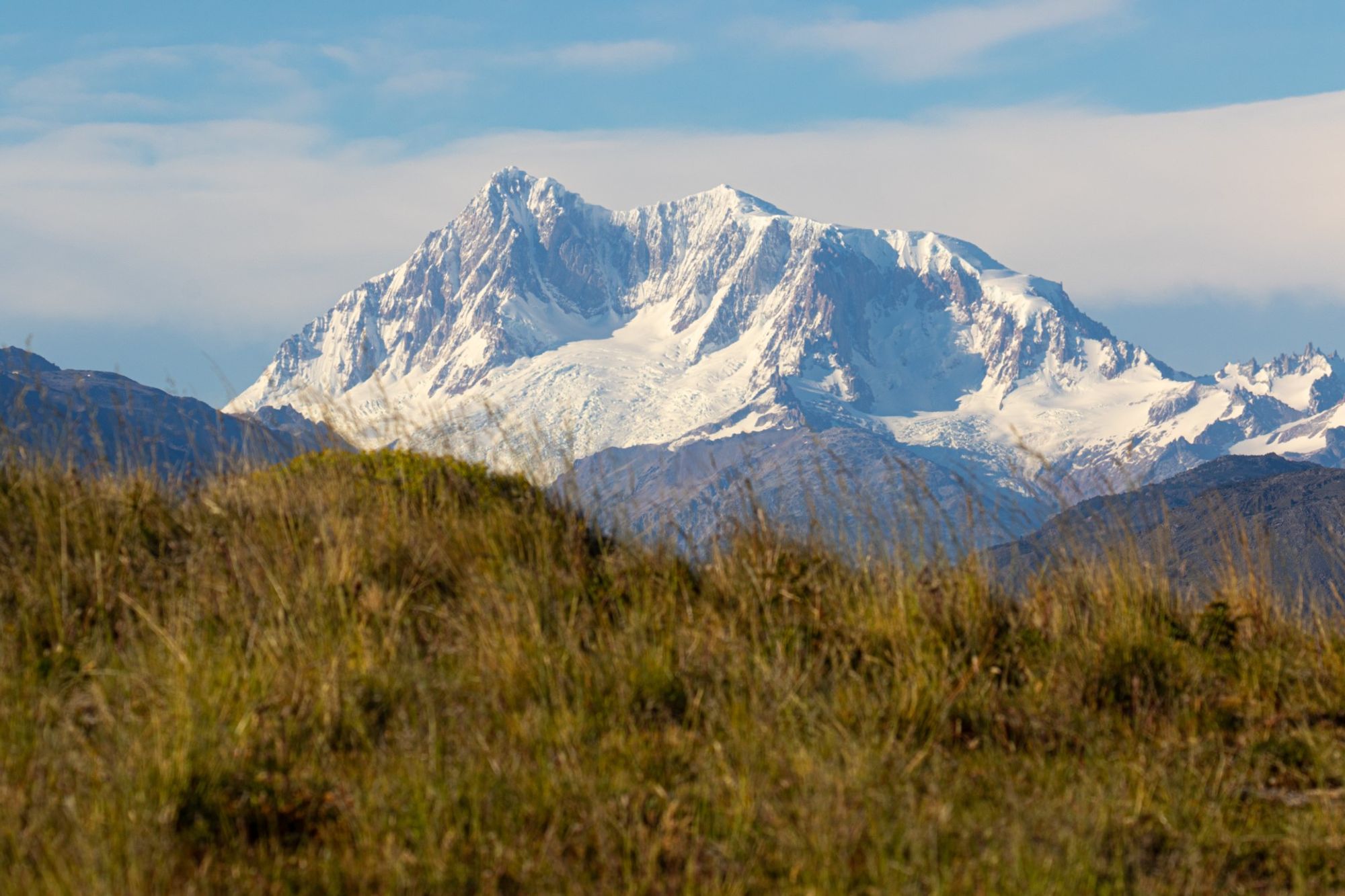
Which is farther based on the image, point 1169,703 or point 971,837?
point 1169,703

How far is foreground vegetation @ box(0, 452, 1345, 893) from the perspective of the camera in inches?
182

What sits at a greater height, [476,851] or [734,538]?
[734,538]

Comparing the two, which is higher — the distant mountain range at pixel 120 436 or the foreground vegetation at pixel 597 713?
the distant mountain range at pixel 120 436

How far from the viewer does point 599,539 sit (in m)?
8.78

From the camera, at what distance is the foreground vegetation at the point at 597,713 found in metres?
4.61

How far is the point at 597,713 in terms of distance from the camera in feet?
19.5

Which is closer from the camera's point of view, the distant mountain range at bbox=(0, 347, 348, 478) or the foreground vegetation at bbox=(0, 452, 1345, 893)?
the foreground vegetation at bbox=(0, 452, 1345, 893)

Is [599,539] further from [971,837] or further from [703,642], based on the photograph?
[971,837]

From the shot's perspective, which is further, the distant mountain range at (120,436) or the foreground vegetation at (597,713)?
the distant mountain range at (120,436)

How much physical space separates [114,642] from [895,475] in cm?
580

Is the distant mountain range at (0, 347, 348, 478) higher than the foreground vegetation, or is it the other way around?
the distant mountain range at (0, 347, 348, 478)

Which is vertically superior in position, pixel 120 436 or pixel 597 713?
pixel 120 436

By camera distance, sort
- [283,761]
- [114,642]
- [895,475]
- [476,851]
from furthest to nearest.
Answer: [895,475], [114,642], [283,761], [476,851]

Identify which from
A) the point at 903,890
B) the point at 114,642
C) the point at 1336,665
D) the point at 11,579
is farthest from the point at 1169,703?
the point at 11,579
